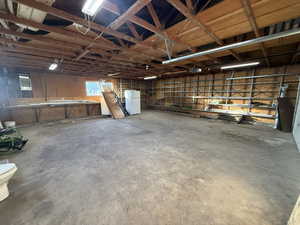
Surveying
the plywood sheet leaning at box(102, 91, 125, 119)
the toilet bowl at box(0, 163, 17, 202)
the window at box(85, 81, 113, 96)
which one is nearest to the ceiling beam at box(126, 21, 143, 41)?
the toilet bowl at box(0, 163, 17, 202)

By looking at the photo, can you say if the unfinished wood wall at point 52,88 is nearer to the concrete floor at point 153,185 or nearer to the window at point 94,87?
the window at point 94,87

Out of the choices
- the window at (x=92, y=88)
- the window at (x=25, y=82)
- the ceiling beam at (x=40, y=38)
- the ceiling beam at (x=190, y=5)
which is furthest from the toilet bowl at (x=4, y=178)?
Result: the window at (x=92, y=88)

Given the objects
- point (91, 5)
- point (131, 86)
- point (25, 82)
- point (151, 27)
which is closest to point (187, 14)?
point (151, 27)

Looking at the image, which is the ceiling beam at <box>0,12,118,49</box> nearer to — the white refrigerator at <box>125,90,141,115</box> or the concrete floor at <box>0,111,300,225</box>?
the concrete floor at <box>0,111,300,225</box>

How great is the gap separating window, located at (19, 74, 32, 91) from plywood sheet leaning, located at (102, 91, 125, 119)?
12.5 feet

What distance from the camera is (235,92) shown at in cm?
673

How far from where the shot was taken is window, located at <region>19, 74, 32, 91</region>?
246 inches

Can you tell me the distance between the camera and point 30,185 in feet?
5.98

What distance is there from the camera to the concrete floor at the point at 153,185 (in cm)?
135

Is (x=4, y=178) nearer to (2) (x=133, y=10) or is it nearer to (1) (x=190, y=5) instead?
(2) (x=133, y=10)

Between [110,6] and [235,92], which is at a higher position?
[110,6]

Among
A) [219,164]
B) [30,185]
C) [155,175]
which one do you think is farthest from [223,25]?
[30,185]

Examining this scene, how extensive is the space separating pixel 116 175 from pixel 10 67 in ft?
26.0

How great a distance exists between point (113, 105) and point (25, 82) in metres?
4.68
